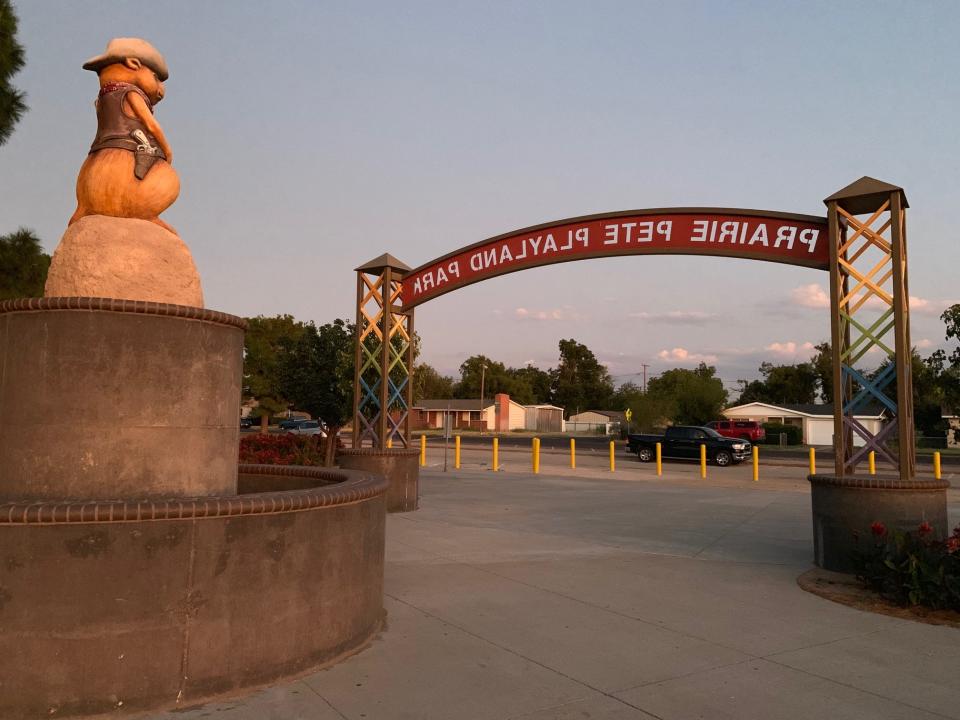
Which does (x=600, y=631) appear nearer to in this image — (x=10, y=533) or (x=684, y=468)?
(x=10, y=533)

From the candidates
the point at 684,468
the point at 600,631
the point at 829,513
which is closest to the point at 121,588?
the point at 600,631

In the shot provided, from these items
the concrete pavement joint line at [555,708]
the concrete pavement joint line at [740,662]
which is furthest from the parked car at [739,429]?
the concrete pavement joint line at [555,708]

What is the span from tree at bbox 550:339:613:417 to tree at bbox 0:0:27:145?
4308 inches

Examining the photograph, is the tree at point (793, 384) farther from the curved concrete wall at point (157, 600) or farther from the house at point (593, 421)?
the curved concrete wall at point (157, 600)

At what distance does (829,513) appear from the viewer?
26.4 feet

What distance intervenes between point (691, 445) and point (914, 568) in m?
22.6

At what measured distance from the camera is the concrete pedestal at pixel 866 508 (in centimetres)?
757

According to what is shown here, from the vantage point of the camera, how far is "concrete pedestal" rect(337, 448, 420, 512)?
40.4ft

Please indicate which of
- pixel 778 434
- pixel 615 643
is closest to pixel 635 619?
pixel 615 643

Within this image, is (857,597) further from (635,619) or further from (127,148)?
(127,148)

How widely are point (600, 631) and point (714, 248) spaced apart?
5.80m

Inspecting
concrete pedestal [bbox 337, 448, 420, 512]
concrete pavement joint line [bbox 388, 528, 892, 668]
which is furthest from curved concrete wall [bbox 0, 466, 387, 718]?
concrete pedestal [bbox 337, 448, 420, 512]

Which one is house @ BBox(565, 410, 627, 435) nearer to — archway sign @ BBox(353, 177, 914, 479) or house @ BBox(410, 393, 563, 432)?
house @ BBox(410, 393, 563, 432)

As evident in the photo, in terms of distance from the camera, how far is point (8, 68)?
1380 centimetres
